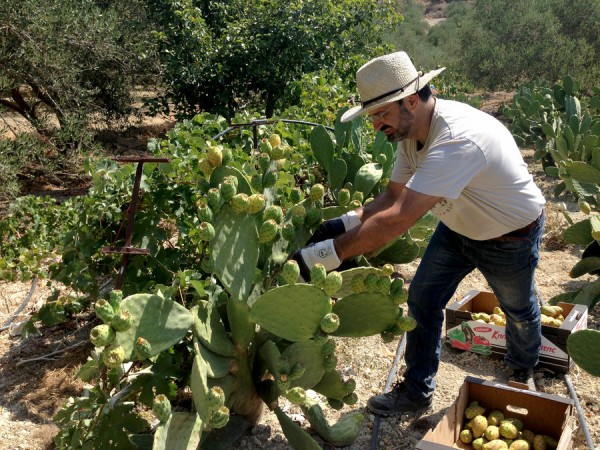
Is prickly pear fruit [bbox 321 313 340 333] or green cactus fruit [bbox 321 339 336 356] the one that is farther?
green cactus fruit [bbox 321 339 336 356]

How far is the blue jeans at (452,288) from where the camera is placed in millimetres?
2705

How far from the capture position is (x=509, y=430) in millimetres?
2666

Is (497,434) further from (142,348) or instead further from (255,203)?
(142,348)

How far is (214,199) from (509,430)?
5.27ft

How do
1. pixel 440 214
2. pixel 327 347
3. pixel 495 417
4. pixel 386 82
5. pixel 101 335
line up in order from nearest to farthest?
pixel 101 335 → pixel 327 347 → pixel 386 82 → pixel 440 214 → pixel 495 417

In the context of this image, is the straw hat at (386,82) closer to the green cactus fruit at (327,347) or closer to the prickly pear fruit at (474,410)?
the green cactus fruit at (327,347)

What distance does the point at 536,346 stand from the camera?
10.1 feet

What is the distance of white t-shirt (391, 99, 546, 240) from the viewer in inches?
87.6

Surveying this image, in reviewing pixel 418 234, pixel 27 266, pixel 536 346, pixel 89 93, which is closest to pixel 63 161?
pixel 89 93

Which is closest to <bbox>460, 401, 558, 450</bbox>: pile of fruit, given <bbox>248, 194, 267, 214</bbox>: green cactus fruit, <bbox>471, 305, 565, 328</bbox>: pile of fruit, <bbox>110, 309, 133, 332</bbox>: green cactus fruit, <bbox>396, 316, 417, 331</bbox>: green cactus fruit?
<bbox>396, 316, 417, 331</bbox>: green cactus fruit

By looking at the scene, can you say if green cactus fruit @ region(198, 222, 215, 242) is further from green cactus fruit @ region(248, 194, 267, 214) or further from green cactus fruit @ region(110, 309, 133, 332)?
green cactus fruit @ region(110, 309, 133, 332)

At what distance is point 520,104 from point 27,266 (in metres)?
8.28

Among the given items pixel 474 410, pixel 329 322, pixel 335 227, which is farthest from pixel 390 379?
pixel 329 322

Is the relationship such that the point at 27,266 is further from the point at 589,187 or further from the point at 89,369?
the point at 589,187
